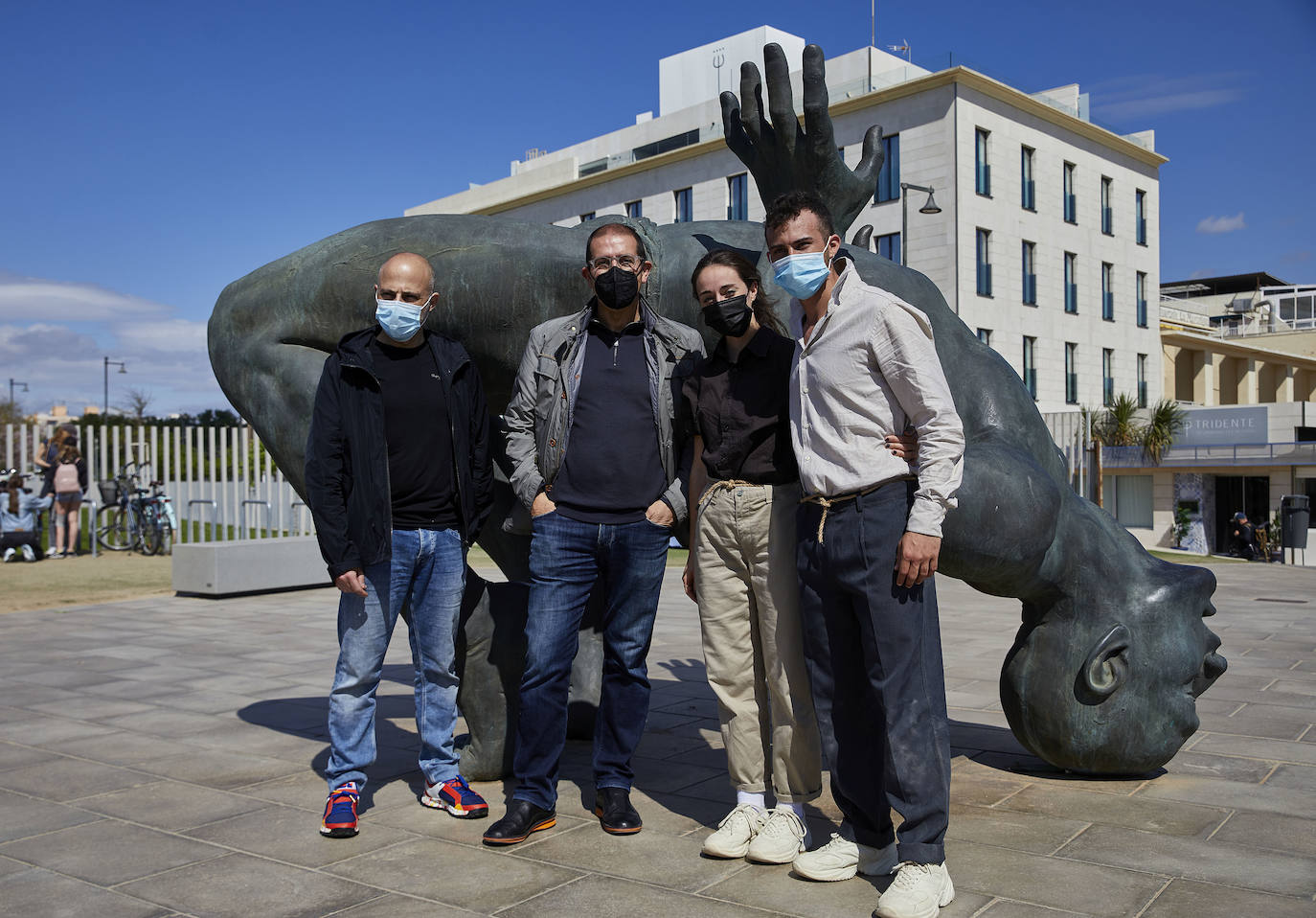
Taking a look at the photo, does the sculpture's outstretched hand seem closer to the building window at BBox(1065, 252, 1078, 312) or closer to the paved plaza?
the paved plaza

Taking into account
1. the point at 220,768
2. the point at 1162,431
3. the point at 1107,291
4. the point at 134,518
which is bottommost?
the point at 220,768

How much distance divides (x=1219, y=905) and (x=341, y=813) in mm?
2565

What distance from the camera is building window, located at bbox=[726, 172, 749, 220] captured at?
3434 centimetres

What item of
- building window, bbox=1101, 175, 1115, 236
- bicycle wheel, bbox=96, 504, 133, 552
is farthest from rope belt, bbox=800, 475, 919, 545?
building window, bbox=1101, 175, 1115, 236

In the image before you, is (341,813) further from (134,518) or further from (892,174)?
(892,174)

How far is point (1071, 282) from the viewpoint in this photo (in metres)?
35.2

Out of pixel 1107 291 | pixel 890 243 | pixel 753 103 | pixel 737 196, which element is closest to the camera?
pixel 753 103

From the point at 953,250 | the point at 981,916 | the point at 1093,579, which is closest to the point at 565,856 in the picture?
the point at 981,916

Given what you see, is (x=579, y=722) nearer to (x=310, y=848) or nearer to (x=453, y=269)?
(x=310, y=848)

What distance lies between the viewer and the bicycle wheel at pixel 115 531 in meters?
16.5

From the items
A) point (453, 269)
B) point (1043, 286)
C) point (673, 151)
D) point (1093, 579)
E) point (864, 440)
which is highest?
point (673, 151)

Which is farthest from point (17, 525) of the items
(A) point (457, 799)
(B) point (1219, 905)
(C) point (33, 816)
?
(B) point (1219, 905)

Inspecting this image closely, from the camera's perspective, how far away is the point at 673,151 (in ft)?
119

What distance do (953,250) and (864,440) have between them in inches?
1149
